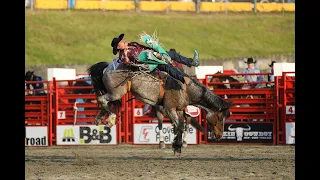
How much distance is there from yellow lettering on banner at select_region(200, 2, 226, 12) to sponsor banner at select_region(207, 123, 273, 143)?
98.1ft

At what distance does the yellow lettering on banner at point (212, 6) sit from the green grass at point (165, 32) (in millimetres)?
373

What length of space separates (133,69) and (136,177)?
355 cm

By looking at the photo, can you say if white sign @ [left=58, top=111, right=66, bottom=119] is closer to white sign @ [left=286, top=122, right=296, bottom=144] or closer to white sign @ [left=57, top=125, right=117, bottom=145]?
white sign @ [left=57, top=125, right=117, bottom=145]

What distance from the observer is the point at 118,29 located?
47.2 metres

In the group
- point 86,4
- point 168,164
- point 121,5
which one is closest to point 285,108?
point 168,164

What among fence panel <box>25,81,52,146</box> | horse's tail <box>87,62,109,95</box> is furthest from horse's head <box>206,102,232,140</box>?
fence panel <box>25,81,52,146</box>

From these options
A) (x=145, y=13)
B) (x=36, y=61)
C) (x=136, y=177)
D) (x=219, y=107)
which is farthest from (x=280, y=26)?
(x=136, y=177)

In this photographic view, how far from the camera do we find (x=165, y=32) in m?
47.2

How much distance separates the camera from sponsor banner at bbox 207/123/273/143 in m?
19.8

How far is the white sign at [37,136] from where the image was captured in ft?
70.1

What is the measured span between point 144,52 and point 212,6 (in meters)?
35.9

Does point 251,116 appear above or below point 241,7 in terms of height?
below

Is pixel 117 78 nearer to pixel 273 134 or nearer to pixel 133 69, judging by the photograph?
pixel 133 69

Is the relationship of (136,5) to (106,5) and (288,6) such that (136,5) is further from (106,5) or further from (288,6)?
(288,6)
